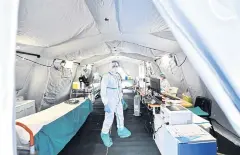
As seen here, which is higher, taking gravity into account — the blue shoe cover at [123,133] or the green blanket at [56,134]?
the green blanket at [56,134]

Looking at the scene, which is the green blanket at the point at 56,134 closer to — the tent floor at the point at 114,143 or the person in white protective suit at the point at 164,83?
the tent floor at the point at 114,143

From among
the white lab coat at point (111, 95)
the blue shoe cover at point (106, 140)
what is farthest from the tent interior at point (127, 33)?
the white lab coat at point (111, 95)

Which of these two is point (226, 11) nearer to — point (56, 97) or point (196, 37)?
point (196, 37)

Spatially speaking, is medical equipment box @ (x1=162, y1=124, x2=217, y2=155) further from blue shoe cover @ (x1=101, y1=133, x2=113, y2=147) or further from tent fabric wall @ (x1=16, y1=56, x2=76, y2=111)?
tent fabric wall @ (x1=16, y1=56, x2=76, y2=111)

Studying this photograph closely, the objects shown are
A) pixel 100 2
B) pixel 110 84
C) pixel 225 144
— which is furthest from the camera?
pixel 110 84

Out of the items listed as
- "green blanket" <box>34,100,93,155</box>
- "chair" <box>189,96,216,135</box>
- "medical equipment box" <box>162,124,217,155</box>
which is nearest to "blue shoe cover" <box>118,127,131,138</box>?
"green blanket" <box>34,100,93,155</box>

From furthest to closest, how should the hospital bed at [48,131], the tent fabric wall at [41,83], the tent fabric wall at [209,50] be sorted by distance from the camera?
the tent fabric wall at [41,83], the hospital bed at [48,131], the tent fabric wall at [209,50]

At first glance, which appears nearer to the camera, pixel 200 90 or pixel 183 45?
pixel 183 45

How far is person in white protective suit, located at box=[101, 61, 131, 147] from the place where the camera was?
379cm

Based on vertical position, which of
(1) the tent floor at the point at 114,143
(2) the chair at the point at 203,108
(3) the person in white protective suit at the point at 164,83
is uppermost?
(3) the person in white protective suit at the point at 164,83

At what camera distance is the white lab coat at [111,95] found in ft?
12.6

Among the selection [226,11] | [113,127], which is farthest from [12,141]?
[113,127]

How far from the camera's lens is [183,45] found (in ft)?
2.08

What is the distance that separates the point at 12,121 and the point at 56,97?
488 centimetres
